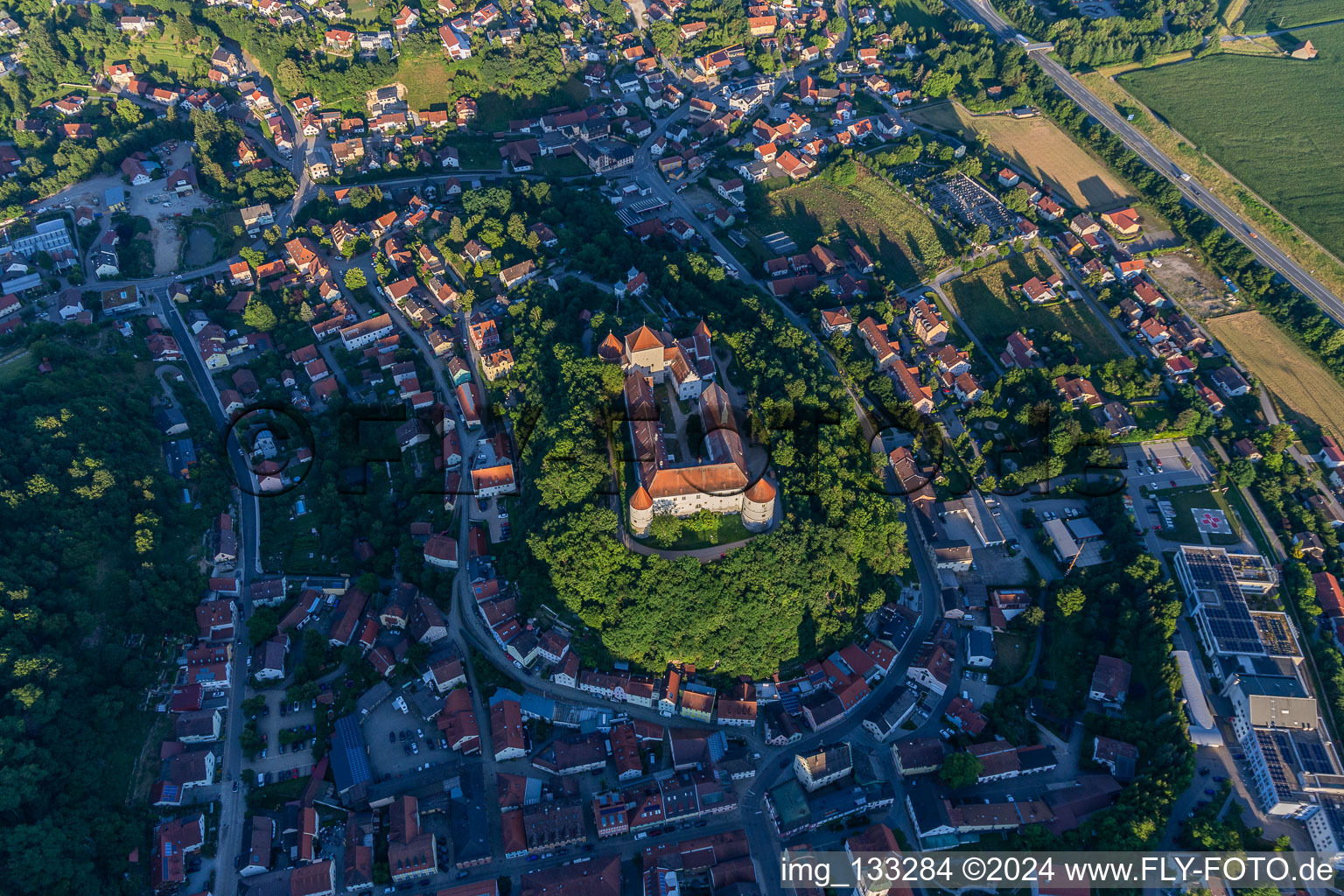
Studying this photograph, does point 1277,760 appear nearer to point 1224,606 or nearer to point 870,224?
point 1224,606

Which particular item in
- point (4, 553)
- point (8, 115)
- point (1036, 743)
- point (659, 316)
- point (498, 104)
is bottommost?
point (1036, 743)

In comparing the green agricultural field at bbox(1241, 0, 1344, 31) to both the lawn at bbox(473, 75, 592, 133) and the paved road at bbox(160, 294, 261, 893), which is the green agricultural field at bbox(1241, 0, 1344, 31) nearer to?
the lawn at bbox(473, 75, 592, 133)

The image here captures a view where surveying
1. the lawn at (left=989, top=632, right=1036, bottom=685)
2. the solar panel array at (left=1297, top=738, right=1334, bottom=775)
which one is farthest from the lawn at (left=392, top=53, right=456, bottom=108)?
the solar panel array at (left=1297, top=738, right=1334, bottom=775)

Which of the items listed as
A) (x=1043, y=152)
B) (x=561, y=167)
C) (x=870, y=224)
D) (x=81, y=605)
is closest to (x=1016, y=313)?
(x=870, y=224)

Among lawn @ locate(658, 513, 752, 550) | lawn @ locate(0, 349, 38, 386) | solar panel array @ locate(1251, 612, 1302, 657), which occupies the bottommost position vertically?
solar panel array @ locate(1251, 612, 1302, 657)

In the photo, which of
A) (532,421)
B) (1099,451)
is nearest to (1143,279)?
(1099,451)

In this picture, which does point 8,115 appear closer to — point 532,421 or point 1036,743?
point 532,421

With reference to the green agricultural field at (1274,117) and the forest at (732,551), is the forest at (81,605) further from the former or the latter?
the green agricultural field at (1274,117)

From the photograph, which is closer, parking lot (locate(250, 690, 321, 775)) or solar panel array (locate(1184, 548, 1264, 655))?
parking lot (locate(250, 690, 321, 775))
